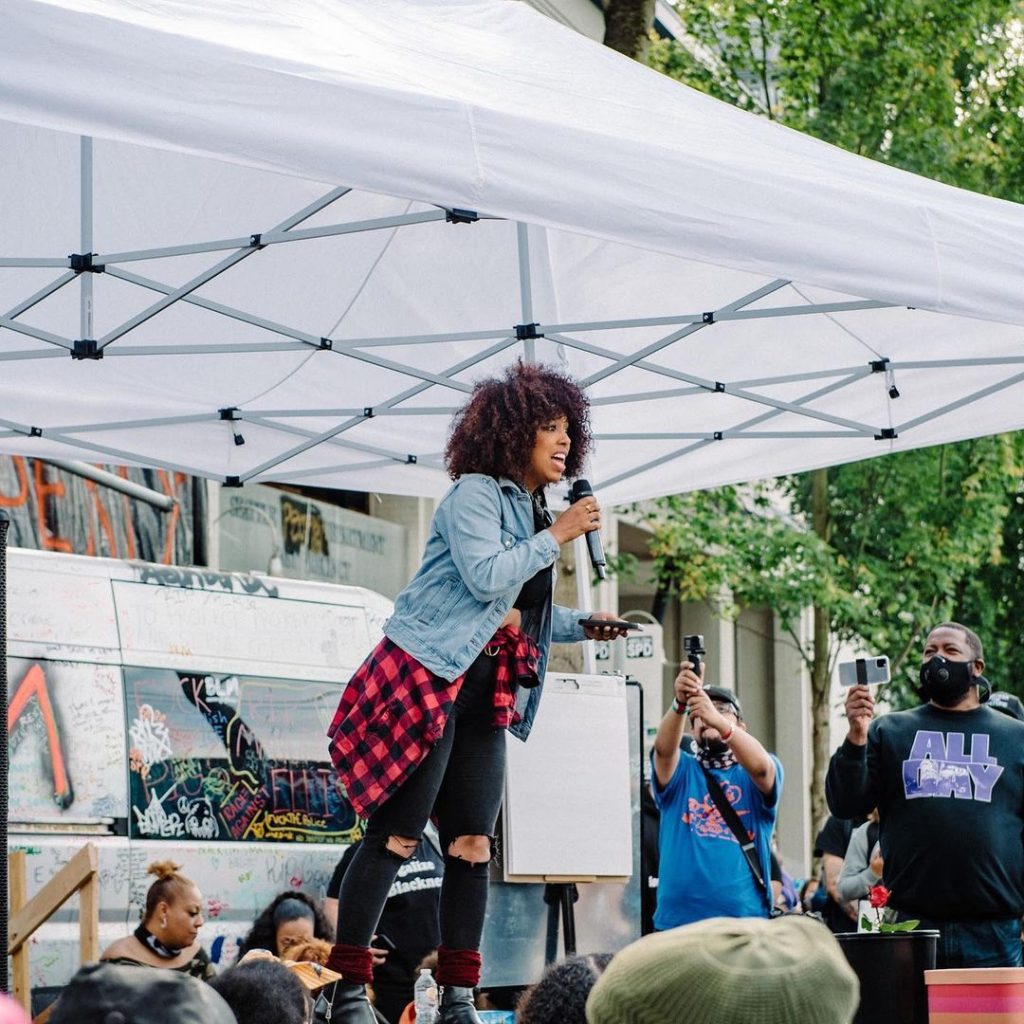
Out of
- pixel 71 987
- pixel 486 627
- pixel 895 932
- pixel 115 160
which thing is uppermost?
Result: pixel 115 160

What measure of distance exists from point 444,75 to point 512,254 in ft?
8.47

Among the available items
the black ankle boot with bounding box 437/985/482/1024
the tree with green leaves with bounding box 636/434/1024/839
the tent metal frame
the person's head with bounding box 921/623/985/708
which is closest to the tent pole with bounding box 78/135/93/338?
the tent metal frame

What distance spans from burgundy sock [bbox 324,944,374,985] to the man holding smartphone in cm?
208

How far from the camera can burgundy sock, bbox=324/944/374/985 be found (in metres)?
4.52

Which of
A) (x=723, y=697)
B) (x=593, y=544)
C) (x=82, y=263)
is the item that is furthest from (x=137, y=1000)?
(x=723, y=697)

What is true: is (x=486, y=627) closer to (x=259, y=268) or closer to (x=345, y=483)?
(x=259, y=268)

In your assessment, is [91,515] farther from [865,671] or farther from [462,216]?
[462,216]

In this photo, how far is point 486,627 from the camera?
185 inches

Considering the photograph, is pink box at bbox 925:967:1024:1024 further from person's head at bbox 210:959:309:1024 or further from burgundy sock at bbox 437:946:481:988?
person's head at bbox 210:959:309:1024

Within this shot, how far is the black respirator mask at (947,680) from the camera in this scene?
19.9 ft

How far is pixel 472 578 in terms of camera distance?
4633 millimetres

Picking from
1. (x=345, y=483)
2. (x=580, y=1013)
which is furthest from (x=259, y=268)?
(x=580, y=1013)

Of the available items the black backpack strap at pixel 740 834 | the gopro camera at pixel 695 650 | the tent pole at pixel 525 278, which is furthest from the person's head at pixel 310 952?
the tent pole at pixel 525 278

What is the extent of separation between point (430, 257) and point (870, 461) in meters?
12.0
